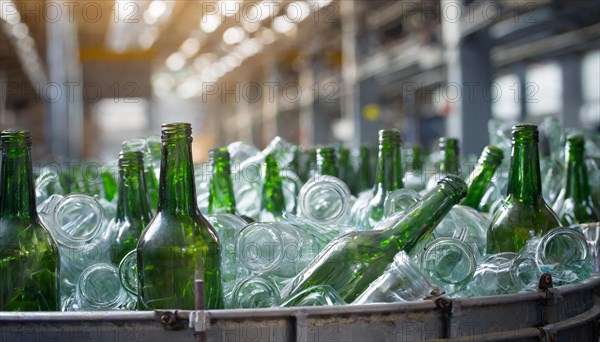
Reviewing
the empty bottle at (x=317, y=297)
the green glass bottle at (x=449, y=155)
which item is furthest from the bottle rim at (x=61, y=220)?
the green glass bottle at (x=449, y=155)

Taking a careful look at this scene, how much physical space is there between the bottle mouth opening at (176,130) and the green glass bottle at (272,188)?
557 mm

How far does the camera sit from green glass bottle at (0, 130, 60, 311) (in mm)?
955

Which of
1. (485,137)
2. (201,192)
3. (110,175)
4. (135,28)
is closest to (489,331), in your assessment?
(201,192)

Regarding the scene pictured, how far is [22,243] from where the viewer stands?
3.22 ft

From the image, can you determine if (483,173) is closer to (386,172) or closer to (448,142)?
(386,172)

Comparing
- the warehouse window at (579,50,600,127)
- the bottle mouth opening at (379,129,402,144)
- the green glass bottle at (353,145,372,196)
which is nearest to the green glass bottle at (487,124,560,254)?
the bottle mouth opening at (379,129,402,144)

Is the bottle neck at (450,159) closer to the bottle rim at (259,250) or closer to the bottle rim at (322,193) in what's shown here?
the bottle rim at (322,193)

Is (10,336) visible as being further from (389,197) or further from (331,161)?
(331,161)

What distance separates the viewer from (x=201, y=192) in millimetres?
1456

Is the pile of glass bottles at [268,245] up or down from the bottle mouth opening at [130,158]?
down

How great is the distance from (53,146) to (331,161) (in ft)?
22.8

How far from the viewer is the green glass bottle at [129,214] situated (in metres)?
1.22

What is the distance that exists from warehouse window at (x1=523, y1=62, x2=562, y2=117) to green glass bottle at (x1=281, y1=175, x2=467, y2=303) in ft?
28.5

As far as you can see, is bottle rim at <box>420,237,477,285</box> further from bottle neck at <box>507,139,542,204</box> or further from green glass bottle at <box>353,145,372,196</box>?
green glass bottle at <box>353,145,372,196</box>
